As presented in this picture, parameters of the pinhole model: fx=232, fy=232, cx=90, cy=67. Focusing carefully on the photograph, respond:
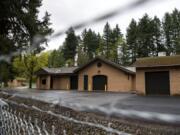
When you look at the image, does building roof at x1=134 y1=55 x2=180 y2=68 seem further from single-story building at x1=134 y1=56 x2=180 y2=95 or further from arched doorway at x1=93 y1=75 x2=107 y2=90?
arched doorway at x1=93 y1=75 x2=107 y2=90

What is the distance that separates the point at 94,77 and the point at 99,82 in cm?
105

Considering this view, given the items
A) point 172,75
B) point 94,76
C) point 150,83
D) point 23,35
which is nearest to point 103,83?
point 94,76

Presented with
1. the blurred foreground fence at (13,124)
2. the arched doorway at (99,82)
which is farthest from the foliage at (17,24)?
→ the arched doorway at (99,82)

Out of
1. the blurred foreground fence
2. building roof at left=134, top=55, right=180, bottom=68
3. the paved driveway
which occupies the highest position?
building roof at left=134, top=55, right=180, bottom=68

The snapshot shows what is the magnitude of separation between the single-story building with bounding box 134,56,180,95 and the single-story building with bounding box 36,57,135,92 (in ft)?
15.2

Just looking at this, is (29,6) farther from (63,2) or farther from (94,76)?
(94,76)

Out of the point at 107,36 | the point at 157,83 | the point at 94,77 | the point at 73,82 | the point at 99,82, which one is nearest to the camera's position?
the point at 107,36

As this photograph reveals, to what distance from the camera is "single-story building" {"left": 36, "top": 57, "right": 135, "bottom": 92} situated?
26.8 metres

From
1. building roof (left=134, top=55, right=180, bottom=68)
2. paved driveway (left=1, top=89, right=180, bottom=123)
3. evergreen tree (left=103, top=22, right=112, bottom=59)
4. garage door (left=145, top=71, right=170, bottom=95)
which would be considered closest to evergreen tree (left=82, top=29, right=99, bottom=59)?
evergreen tree (left=103, top=22, right=112, bottom=59)

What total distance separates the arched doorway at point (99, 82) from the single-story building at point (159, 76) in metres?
6.95

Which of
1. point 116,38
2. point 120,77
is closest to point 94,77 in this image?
point 120,77

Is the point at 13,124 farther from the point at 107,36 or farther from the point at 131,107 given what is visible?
the point at 131,107

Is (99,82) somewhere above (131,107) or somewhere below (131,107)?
above

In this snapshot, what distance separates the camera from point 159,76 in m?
20.9
